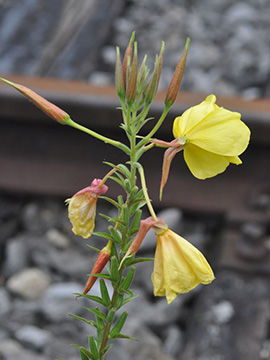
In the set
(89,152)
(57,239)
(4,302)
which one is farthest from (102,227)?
(4,302)

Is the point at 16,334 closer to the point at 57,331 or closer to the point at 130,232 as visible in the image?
the point at 57,331

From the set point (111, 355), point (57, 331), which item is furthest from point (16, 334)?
point (111, 355)

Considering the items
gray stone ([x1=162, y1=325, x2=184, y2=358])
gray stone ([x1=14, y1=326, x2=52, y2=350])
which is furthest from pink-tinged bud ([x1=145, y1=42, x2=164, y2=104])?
gray stone ([x1=162, y1=325, x2=184, y2=358])

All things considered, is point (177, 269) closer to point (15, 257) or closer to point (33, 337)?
point (33, 337)

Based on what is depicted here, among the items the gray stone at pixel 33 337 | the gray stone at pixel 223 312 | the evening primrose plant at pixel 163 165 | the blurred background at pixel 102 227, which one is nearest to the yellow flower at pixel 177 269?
the evening primrose plant at pixel 163 165

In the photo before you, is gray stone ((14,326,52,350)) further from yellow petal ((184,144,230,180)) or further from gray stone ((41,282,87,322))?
yellow petal ((184,144,230,180))

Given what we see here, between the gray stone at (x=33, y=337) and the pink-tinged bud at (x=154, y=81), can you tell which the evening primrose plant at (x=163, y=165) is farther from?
the gray stone at (x=33, y=337)

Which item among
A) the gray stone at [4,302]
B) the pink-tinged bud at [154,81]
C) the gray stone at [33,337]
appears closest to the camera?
the pink-tinged bud at [154,81]
